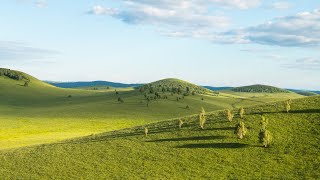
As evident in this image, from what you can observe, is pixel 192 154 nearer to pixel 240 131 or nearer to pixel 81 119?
pixel 240 131

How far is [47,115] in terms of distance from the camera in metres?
172

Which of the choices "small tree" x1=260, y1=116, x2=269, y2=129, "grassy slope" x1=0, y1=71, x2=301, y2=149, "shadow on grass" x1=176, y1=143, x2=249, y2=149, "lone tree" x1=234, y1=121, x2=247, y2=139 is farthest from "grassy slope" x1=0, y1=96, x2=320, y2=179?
"grassy slope" x1=0, y1=71, x2=301, y2=149

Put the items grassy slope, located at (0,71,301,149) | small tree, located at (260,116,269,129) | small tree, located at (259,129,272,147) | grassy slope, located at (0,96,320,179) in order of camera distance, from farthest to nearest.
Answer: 1. grassy slope, located at (0,71,301,149)
2. small tree, located at (260,116,269,129)
3. small tree, located at (259,129,272,147)
4. grassy slope, located at (0,96,320,179)

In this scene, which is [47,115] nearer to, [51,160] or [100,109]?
[100,109]

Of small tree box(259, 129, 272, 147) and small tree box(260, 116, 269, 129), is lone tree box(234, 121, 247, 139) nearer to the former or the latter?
small tree box(259, 129, 272, 147)

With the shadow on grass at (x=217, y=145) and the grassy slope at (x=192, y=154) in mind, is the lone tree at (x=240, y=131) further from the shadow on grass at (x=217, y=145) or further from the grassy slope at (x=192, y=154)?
the shadow on grass at (x=217, y=145)

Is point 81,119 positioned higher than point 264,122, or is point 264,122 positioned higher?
point 264,122

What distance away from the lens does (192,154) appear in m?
61.9

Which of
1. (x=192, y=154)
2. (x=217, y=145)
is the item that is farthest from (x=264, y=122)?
(x=192, y=154)

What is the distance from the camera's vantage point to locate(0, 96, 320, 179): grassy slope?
54.4 metres

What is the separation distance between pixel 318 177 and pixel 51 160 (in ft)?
142

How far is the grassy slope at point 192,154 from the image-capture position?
54.4m

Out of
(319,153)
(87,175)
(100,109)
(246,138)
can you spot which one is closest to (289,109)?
(246,138)

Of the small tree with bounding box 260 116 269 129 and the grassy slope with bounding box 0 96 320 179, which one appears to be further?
the small tree with bounding box 260 116 269 129
